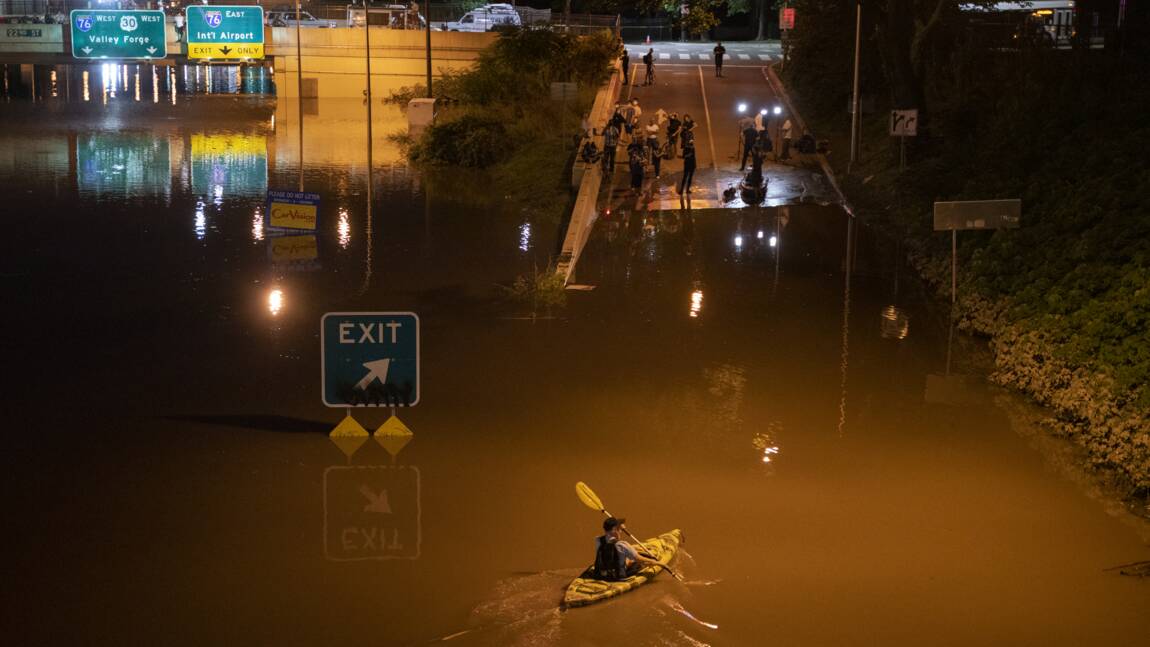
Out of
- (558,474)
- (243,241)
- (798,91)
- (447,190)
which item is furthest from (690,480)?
(798,91)

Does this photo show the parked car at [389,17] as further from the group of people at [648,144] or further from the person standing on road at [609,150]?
the person standing on road at [609,150]

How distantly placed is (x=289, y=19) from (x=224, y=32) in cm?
1938

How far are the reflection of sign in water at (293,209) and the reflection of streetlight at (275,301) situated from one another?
204 inches

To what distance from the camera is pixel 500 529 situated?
12.4 m

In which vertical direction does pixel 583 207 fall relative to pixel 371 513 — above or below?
above

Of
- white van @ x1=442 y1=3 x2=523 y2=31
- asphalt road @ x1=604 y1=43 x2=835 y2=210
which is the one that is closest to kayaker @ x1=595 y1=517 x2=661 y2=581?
asphalt road @ x1=604 y1=43 x2=835 y2=210

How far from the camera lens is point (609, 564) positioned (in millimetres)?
10656

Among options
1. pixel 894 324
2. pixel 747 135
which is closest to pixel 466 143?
pixel 747 135

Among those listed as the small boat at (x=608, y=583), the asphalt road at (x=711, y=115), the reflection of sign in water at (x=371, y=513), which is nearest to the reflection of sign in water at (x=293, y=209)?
the asphalt road at (x=711, y=115)

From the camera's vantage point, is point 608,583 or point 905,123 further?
point 905,123

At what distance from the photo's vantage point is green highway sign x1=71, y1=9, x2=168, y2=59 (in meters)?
50.6

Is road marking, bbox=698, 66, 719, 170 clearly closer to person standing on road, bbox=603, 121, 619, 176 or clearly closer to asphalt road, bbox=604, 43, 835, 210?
asphalt road, bbox=604, 43, 835, 210

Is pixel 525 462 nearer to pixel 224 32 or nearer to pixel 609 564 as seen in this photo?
pixel 609 564

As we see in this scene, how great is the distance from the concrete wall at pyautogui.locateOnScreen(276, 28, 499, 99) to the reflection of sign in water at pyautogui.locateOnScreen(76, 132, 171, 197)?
59.5 feet
